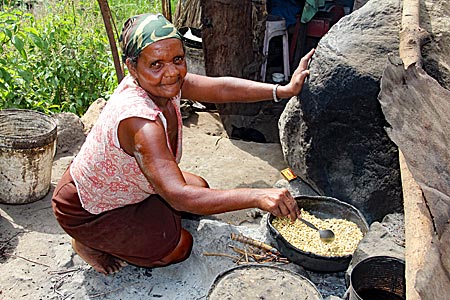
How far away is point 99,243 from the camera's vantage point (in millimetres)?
3254

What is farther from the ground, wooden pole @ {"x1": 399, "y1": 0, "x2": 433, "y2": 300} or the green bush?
wooden pole @ {"x1": 399, "y1": 0, "x2": 433, "y2": 300}

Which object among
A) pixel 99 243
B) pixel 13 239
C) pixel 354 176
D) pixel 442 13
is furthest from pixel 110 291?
pixel 442 13

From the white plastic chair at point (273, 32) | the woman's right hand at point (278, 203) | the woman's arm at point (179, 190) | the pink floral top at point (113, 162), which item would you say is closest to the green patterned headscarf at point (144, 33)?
the pink floral top at point (113, 162)

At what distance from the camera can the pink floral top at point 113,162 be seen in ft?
9.11

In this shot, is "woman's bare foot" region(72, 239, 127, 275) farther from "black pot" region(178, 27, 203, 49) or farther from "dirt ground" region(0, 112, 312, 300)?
"black pot" region(178, 27, 203, 49)

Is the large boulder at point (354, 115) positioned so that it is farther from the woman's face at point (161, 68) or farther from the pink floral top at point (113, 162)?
the woman's face at point (161, 68)

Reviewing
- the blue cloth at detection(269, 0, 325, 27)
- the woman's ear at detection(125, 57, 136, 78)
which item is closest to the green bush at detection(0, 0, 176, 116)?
the blue cloth at detection(269, 0, 325, 27)

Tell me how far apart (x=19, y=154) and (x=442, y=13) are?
2962 mm

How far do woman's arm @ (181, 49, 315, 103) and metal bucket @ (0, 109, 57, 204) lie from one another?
1265 mm

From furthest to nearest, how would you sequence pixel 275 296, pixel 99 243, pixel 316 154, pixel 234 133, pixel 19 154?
pixel 234 133 < pixel 19 154 < pixel 316 154 < pixel 99 243 < pixel 275 296

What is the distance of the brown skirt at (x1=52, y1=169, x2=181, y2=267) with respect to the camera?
3.22m

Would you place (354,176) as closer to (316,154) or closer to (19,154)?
(316,154)

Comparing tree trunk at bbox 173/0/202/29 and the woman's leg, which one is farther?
tree trunk at bbox 173/0/202/29

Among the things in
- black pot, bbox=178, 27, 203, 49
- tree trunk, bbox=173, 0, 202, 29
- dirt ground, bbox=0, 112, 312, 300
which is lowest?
dirt ground, bbox=0, 112, 312, 300
